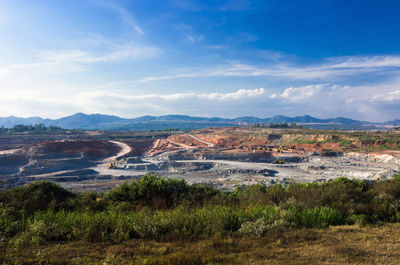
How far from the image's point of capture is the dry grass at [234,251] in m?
5.19

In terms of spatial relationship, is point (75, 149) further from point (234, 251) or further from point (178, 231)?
point (234, 251)

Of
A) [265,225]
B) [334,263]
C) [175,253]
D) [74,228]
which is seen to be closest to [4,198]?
[74,228]

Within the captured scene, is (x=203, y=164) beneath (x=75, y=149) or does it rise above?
beneath

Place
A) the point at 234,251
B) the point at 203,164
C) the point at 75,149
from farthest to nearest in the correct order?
1. the point at 75,149
2. the point at 203,164
3. the point at 234,251

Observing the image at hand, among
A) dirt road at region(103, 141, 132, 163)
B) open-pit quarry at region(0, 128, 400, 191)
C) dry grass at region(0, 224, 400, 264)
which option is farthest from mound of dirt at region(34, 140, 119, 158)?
dry grass at region(0, 224, 400, 264)

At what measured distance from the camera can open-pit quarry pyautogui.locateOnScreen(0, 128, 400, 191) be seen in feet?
122

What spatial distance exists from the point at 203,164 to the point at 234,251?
43.3m

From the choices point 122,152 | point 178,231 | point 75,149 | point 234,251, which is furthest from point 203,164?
point 234,251

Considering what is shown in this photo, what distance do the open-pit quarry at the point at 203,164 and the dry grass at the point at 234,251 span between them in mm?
25419

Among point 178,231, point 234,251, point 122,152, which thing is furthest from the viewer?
point 122,152

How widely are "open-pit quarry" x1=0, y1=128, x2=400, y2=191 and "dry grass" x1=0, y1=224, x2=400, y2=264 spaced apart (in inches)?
1001

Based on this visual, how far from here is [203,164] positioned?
49.0 metres

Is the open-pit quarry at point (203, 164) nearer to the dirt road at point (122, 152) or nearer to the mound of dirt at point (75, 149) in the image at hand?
→ the mound of dirt at point (75, 149)

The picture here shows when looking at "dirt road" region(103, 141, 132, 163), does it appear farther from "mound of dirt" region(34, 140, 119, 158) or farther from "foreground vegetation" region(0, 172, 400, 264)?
"foreground vegetation" region(0, 172, 400, 264)
